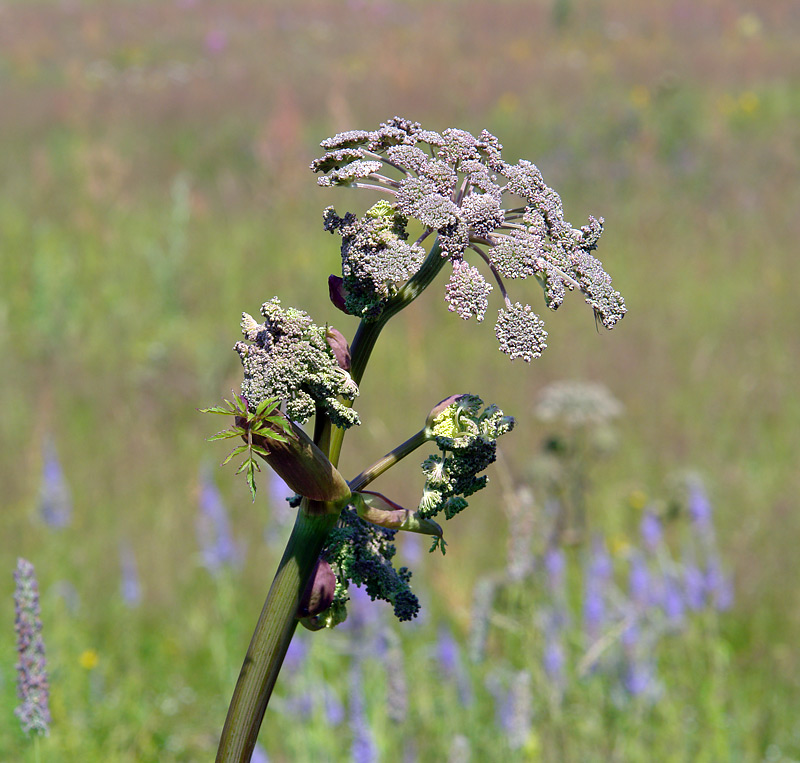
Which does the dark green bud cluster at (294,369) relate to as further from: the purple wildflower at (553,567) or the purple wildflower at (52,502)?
the purple wildflower at (52,502)

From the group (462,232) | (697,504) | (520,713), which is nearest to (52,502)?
(520,713)

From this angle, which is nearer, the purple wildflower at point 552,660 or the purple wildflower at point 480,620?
the purple wildflower at point 480,620

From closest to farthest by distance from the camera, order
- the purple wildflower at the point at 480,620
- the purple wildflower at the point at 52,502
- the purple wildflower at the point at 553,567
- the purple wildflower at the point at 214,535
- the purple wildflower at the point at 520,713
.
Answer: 1. the purple wildflower at the point at 520,713
2. the purple wildflower at the point at 480,620
3. the purple wildflower at the point at 553,567
4. the purple wildflower at the point at 214,535
5. the purple wildflower at the point at 52,502

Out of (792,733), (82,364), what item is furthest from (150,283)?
(792,733)

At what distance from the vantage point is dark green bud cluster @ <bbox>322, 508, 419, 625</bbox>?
929 mm

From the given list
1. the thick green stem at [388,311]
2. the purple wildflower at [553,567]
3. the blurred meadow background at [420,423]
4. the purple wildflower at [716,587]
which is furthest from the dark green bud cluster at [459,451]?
the purple wildflower at [716,587]

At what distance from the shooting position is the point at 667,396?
6.47 m

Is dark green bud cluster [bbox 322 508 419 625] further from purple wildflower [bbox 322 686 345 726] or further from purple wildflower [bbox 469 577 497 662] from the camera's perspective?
purple wildflower [bbox 322 686 345 726]

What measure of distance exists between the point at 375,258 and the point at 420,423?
513cm

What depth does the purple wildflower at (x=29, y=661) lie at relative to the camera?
1.15 meters

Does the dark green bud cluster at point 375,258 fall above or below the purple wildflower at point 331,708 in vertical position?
below

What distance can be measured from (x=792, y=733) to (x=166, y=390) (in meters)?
4.82

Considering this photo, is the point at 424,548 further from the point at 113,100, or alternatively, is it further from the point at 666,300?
the point at 113,100

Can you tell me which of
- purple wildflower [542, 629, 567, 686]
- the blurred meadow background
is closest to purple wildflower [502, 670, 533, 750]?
the blurred meadow background
